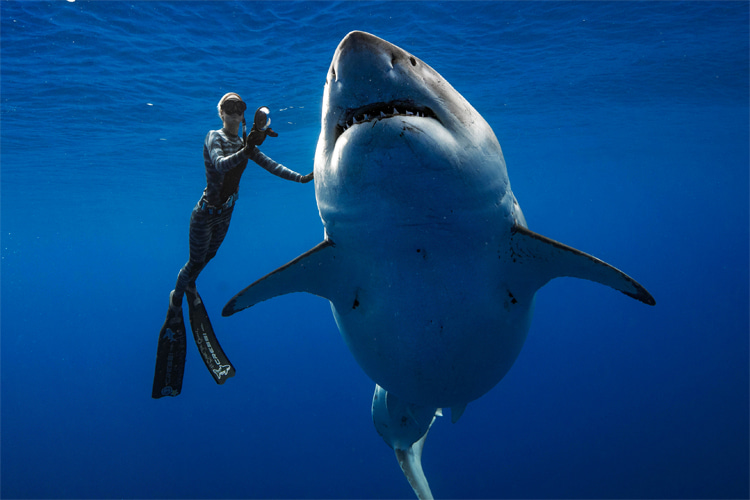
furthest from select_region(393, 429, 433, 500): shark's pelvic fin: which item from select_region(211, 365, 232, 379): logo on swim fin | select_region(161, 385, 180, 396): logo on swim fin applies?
select_region(161, 385, 180, 396): logo on swim fin

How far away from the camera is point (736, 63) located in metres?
17.3

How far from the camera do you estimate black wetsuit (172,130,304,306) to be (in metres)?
4.80

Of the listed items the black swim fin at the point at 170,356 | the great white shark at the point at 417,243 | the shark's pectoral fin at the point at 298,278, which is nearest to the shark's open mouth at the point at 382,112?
the great white shark at the point at 417,243

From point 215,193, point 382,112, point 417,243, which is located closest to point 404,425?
point 417,243

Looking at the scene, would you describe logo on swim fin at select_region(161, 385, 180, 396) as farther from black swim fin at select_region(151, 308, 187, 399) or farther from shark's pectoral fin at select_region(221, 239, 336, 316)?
shark's pectoral fin at select_region(221, 239, 336, 316)

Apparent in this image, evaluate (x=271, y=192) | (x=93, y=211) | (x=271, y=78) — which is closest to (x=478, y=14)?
(x=271, y=78)

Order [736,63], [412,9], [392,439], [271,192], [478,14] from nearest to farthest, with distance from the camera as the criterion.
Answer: [392,439] < [412,9] < [478,14] < [736,63] < [271,192]

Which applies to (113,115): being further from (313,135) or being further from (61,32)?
(313,135)

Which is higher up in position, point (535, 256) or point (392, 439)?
point (535, 256)

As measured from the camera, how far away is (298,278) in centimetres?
358

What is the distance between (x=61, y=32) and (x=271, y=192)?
28.3 m

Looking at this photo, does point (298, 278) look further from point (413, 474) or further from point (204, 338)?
point (413, 474)

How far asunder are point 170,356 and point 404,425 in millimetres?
3692

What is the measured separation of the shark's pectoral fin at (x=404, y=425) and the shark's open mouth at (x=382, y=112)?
4.06 meters
